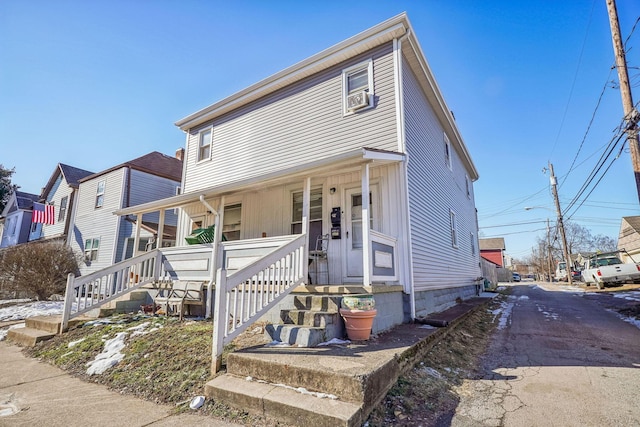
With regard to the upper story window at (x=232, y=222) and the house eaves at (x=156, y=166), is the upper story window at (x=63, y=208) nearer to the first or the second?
the house eaves at (x=156, y=166)

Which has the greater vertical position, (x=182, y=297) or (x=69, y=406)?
(x=182, y=297)

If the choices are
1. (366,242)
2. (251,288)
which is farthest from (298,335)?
(366,242)

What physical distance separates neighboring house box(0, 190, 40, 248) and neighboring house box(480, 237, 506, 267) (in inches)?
2008

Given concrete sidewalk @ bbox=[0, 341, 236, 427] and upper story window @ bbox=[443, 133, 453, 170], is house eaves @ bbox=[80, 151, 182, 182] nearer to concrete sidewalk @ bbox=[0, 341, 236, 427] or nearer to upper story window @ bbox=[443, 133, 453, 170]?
concrete sidewalk @ bbox=[0, 341, 236, 427]

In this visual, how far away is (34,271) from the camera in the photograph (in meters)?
11.0

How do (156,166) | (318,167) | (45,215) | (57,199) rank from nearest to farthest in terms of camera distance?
(318,167) → (156,166) → (45,215) → (57,199)

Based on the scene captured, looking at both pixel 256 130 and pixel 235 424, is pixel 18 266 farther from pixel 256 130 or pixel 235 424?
pixel 235 424

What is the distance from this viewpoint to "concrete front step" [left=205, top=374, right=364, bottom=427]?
2.31 m

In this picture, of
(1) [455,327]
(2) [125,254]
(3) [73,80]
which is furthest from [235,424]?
(2) [125,254]

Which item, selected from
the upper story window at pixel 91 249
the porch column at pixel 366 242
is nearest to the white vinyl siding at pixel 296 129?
the porch column at pixel 366 242

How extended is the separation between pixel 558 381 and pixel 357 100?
634 cm

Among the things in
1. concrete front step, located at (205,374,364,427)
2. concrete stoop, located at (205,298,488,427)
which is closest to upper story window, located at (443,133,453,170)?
concrete stoop, located at (205,298,488,427)

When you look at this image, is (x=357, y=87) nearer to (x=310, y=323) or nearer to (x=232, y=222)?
(x=232, y=222)

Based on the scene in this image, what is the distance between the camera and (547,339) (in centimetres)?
610
